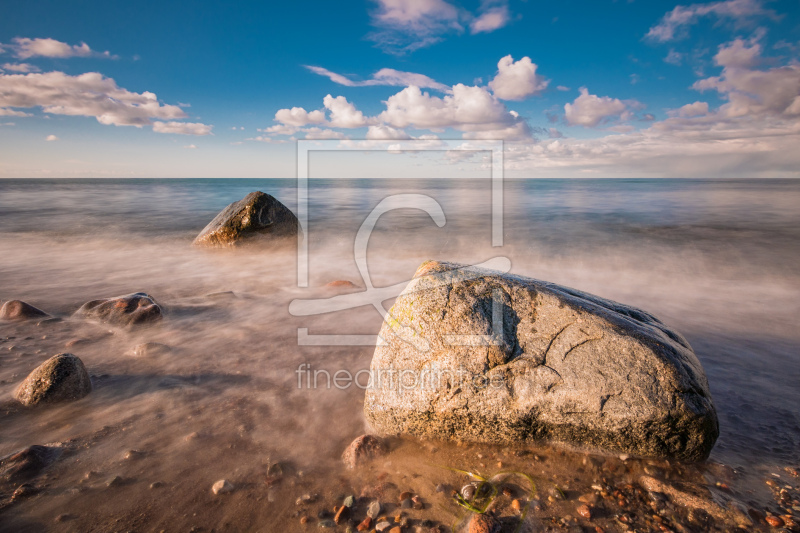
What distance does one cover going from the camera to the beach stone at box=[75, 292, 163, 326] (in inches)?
217

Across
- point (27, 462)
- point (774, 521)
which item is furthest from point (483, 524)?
point (27, 462)

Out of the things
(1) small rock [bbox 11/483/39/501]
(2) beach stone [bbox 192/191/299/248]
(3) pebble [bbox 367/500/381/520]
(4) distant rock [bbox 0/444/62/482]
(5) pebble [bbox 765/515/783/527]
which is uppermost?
(2) beach stone [bbox 192/191/299/248]

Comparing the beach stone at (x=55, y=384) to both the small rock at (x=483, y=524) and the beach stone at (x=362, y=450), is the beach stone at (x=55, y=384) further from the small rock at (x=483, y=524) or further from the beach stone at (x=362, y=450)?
the small rock at (x=483, y=524)

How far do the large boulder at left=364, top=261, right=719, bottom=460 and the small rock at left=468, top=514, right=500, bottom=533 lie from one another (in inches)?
26.5

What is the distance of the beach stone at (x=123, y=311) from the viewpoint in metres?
5.50

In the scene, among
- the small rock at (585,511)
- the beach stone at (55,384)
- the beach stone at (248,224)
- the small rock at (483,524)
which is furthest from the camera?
the beach stone at (248,224)

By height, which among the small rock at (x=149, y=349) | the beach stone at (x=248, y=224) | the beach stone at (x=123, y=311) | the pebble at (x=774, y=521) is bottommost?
the pebble at (x=774, y=521)

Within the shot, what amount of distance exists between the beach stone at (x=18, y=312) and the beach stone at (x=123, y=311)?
1.59ft

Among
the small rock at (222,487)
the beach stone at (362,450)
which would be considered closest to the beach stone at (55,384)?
the small rock at (222,487)

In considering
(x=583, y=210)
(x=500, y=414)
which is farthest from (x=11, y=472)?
(x=583, y=210)

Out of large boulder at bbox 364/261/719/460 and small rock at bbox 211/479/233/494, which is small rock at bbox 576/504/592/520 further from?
small rock at bbox 211/479/233/494

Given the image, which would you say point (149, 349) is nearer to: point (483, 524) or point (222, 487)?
point (222, 487)

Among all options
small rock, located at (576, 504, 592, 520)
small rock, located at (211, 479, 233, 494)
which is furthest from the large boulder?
small rock, located at (211, 479, 233, 494)

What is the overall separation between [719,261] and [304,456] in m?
12.0
